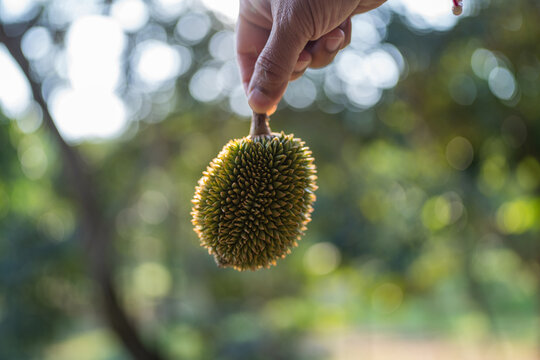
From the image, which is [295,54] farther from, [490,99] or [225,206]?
[490,99]

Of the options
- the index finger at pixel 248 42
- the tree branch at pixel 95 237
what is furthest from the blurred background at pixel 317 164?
the index finger at pixel 248 42

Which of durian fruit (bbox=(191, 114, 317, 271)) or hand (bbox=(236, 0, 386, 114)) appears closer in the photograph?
hand (bbox=(236, 0, 386, 114))

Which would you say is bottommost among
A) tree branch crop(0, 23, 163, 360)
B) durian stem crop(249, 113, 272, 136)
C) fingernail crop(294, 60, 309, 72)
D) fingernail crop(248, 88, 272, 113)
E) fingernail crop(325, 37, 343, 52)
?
tree branch crop(0, 23, 163, 360)

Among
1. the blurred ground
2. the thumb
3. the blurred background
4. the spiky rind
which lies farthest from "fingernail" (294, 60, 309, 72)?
the blurred ground

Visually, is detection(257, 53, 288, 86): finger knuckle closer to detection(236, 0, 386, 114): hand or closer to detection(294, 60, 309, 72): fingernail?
detection(236, 0, 386, 114): hand

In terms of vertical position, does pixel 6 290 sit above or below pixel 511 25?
below

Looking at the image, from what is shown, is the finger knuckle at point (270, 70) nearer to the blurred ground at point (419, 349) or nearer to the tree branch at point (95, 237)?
the tree branch at point (95, 237)

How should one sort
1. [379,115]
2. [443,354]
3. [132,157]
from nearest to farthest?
[379,115]
[132,157]
[443,354]

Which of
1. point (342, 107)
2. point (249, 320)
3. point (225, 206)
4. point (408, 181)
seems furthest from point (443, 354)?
point (225, 206)
